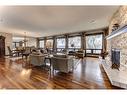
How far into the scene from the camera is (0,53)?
10445 mm

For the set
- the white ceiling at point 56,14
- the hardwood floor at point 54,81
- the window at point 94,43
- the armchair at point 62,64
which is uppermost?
the white ceiling at point 56,14

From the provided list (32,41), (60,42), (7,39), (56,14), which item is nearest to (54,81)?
(56,14)

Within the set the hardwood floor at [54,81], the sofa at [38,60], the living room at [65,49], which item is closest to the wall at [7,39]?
the living room at [65,49]

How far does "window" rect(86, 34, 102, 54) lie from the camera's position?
31.8 ft

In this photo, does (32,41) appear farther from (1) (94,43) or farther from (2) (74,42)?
(1) (94,43)

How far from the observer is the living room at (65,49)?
3.44 metres

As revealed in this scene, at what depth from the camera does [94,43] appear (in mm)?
10062

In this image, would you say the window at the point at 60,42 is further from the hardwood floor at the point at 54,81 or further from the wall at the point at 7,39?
the hardwood floor at the point at 54,81

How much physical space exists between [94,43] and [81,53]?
1.92 meters

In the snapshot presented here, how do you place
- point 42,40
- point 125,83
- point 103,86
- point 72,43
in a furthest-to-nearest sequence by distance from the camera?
point 42,40
point 72,43
point 103,86
point 125,83

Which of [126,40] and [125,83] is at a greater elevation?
[126,40]
